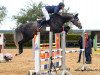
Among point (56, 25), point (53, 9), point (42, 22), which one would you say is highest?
point (53, 9)

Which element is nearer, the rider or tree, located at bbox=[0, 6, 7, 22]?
the rider

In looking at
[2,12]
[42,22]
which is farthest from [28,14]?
[42,22]

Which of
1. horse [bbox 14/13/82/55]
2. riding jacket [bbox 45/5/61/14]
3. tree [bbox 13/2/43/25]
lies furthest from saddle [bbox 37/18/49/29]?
tree [bbox 13/2/43/25]

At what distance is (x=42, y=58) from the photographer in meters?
10.1

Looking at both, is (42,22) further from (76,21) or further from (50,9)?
(76,21)

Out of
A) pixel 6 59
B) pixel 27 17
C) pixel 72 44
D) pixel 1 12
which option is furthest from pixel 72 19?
pixel 1 12

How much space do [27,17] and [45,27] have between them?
40.7 metres

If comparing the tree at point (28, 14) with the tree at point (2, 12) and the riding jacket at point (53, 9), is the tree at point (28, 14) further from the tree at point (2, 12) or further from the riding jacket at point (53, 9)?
the riding jacket at point (53, 9)

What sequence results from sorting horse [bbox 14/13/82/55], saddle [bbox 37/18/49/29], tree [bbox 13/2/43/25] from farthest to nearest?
tree [bbox 13/2/43/25], saddle [bbox 37/18/49/29], horse [bbox 14/13/82/55]

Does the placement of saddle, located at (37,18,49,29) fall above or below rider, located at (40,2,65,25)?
below

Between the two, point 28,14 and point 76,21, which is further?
point 28,14

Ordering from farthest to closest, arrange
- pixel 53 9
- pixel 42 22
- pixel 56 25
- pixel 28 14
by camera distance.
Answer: pixel 28 14 → pixel 42 22 → pixel 56 25 → pixel 53 9

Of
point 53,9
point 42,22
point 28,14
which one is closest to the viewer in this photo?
point 53,9

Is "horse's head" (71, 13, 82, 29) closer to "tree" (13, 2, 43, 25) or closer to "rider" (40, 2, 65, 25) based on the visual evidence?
"rider" (40, 2, 65, 25)
